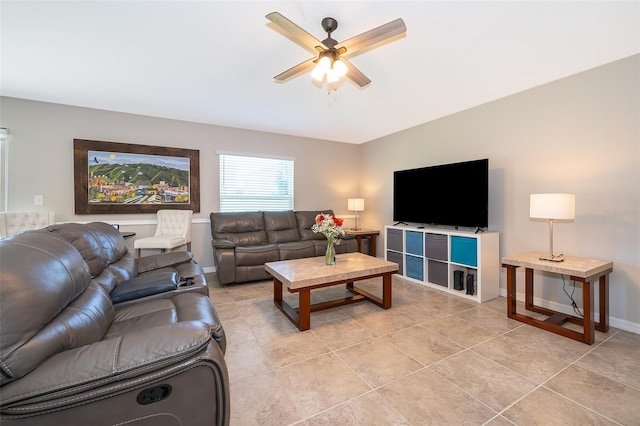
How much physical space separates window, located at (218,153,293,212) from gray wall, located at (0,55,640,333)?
0.17 metres

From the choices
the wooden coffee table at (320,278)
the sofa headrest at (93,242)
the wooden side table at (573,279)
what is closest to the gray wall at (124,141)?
the sofa headrest at (93,242)

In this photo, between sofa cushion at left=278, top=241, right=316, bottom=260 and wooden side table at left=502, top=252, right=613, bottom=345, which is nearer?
wooden side table at left=502, top=252, right=613, bottom=345

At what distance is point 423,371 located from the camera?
1.87 m

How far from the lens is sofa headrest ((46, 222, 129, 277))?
181 cm

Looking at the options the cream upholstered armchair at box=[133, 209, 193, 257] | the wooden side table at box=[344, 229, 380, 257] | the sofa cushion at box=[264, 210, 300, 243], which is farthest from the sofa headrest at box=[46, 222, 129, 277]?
the wooden side table at box=[344, 229, 380, 257]

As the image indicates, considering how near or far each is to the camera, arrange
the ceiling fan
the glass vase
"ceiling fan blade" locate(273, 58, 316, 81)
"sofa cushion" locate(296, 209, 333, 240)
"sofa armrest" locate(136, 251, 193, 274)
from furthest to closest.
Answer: "sofa cushion" locate(296, 209, 333, 240) → the glass vase → "sofa armrest" locate(136, 251, 193, 274) → "ceiling fan blade" locate(273, 58, 316, 81) → the ceiling fan

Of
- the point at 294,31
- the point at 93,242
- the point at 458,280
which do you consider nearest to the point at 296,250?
the point at 458,280

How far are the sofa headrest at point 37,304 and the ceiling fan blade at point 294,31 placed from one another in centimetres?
166

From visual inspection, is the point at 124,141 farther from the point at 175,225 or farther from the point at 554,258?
the point at 554,258

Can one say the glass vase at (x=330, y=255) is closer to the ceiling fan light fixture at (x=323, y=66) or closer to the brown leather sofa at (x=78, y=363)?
the ceiling fan light fixture at (x=323, y=66)

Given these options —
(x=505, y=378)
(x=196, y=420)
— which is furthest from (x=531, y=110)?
(x=196, y=420)

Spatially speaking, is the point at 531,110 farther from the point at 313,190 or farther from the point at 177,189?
the point at 177,189

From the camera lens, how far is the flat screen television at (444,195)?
3359 mm

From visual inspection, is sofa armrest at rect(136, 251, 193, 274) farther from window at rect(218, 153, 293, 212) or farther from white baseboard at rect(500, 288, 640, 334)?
white baseboard at rect(500, 288, 640, 334)
